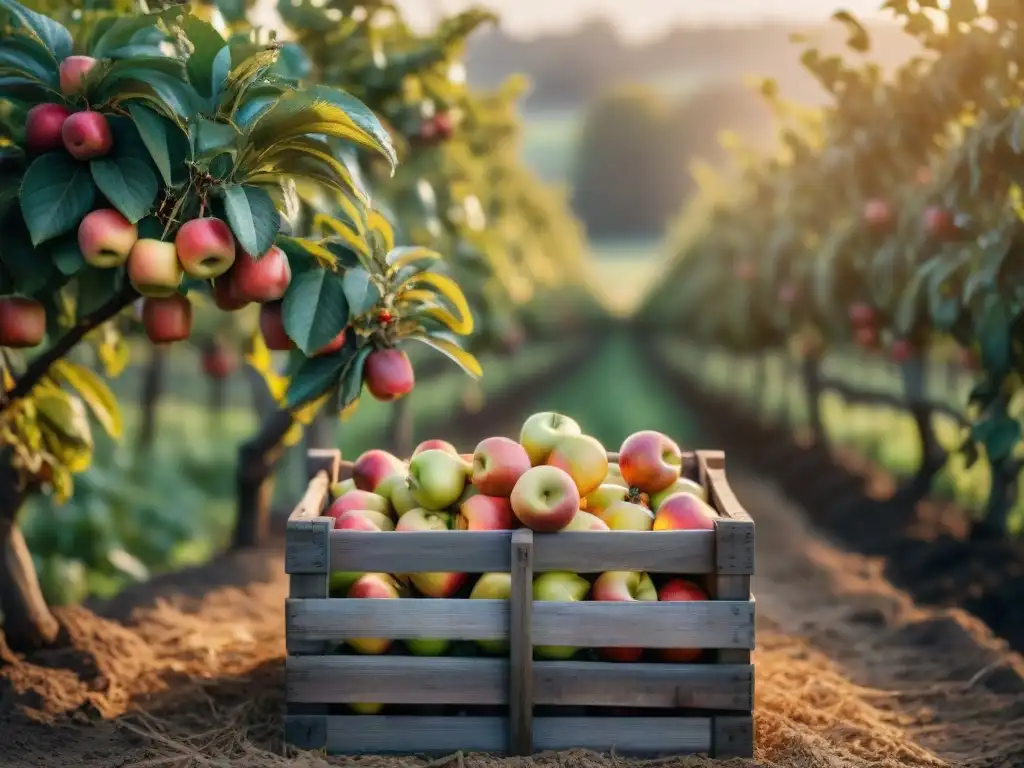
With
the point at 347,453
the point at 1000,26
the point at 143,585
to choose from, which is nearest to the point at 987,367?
the point at 1000,26

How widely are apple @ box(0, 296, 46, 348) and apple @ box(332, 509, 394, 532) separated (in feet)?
3.56

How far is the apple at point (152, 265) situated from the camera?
9.94 ft

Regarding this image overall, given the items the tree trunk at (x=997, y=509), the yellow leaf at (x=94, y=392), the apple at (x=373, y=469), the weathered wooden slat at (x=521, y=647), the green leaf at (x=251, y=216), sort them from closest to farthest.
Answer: the green leaf at (x=251, y=216), the weathered wooden slat at (x=521, y=647), the apple at (x=373, y=469), the yellow leaf at (x=94, y=392), the tree trunk at (x=997, y=509)

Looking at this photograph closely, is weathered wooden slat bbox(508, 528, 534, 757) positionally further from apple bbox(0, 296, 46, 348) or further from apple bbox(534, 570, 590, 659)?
apple bbox(0, 296, 46, 348)

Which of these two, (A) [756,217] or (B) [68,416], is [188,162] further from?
(A) [756,217]

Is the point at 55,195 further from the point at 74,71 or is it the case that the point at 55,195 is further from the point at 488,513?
the point at 488,513

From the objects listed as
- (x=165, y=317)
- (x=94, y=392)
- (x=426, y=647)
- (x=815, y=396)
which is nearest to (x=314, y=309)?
(x=165, y=317)

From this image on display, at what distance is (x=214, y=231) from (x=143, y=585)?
3885 millimetres

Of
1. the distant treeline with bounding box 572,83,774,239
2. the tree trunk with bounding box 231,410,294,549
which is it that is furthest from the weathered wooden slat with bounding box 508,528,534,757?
the distant treeline with bounding box 572,83,774,239

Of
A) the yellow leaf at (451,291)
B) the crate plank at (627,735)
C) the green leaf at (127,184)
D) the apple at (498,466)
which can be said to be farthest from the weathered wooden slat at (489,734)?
the green leaf at (127,184)

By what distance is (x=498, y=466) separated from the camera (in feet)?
11.0

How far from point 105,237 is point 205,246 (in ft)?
0.86

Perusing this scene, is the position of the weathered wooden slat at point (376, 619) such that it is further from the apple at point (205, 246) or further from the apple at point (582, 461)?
the apple at point (205, 246)

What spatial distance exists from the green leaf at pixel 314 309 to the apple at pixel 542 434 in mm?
677
